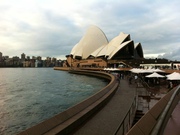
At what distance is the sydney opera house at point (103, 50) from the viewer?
191 feet

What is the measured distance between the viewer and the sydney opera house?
58.3 metres

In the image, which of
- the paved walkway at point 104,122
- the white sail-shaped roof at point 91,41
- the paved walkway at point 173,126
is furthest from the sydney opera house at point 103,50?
the paved walkway at point 173,126

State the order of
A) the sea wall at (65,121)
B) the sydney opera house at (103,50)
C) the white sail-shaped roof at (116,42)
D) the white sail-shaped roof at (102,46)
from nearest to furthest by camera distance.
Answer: the sea wall at (65,121) < the sydney opera house at (103,50) < the white sail-shaped roof at (102,46) < the white sail-shaped roof at (116,42)

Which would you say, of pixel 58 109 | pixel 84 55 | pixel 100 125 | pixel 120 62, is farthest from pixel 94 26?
pixel 100 125

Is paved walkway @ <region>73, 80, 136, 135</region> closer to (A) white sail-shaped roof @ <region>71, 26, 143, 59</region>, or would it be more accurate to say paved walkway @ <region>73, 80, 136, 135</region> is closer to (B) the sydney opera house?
(B) the sydney opera house

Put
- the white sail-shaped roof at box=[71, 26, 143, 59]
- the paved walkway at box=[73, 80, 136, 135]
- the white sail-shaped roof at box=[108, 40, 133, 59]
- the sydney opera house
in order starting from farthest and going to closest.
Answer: the white sail-shaped roof at box=[71, 26, 143, 59] < the sydney opera house < the white sail-shaped roof at box=[108, 40, 133, 59] < the paved walkway at box=[73, 80, 136, 135]

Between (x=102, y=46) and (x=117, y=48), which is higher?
(x=102, y=46)

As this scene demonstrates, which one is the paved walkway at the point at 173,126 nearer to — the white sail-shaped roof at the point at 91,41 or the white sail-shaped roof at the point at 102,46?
the white sail-shaped roof at the point at 102,46

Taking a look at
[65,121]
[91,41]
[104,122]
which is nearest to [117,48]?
[91,41]

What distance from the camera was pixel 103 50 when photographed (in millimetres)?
66250

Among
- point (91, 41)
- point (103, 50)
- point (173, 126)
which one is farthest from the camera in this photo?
point (91, 41)

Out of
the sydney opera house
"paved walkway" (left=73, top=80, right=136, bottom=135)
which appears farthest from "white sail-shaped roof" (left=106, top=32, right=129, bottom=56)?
"paved walkway" (left=73, top=80, right=136, bottom=135)

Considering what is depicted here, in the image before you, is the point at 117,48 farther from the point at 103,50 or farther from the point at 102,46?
the point at 102,46

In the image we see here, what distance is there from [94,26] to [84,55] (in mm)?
11847
